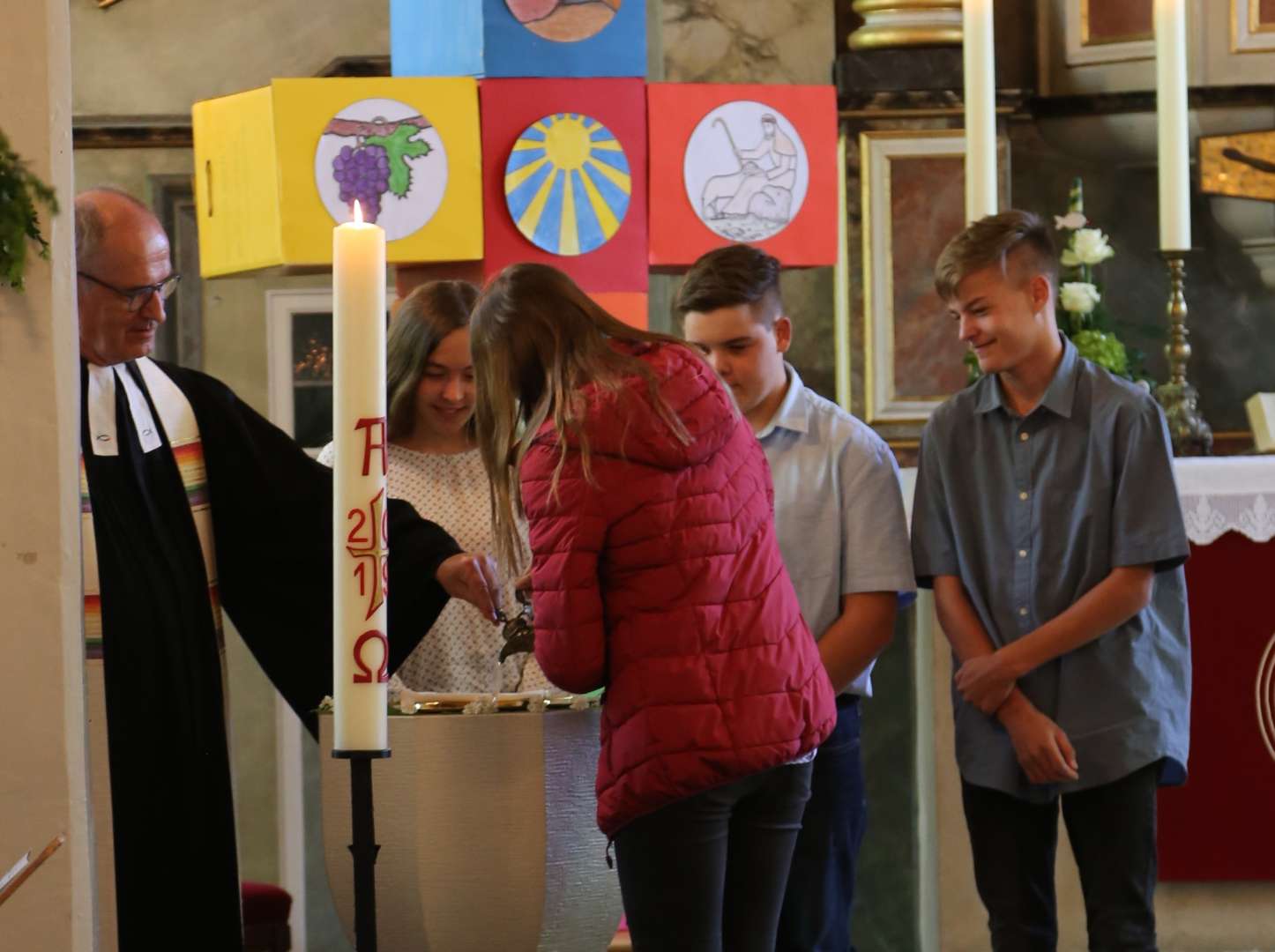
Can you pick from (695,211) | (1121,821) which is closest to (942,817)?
(1121,821)

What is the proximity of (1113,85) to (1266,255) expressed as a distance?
0.67 meters

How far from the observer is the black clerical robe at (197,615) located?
106 inches

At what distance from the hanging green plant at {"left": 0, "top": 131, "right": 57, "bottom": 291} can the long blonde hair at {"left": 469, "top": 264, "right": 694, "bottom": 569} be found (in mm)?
753

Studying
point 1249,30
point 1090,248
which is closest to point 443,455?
point 1090,248

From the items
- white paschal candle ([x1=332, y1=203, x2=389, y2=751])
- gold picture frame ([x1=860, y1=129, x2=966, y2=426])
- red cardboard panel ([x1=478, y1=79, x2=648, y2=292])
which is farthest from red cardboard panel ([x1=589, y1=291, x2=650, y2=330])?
gold picture frame ([x1=860, y1=129, x2=966, y2=426])

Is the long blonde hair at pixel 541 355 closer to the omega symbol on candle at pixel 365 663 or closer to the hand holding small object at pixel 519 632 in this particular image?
the hand holding small object at pixel 519 632

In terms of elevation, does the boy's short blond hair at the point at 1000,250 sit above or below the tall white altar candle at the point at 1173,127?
below

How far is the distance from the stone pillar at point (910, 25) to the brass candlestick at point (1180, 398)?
1.08 m

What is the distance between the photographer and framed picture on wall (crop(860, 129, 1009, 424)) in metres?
5.32

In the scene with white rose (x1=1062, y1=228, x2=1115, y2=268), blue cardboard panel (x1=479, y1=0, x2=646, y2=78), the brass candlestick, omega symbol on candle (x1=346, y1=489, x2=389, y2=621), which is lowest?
omega symbol on candle (x1=346, y1=489, x2=389, y2=621)

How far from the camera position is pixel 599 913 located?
7.51ft

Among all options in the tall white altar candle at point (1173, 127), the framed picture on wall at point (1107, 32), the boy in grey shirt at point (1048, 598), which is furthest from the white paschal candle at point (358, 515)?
the framed picture on wall at point (1107, 32)

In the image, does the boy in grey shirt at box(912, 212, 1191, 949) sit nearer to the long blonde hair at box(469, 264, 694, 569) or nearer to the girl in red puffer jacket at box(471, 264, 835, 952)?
the girl in red puffer jacket at box(471, 264, 835, 952)

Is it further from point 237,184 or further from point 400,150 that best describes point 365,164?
point 237,184
